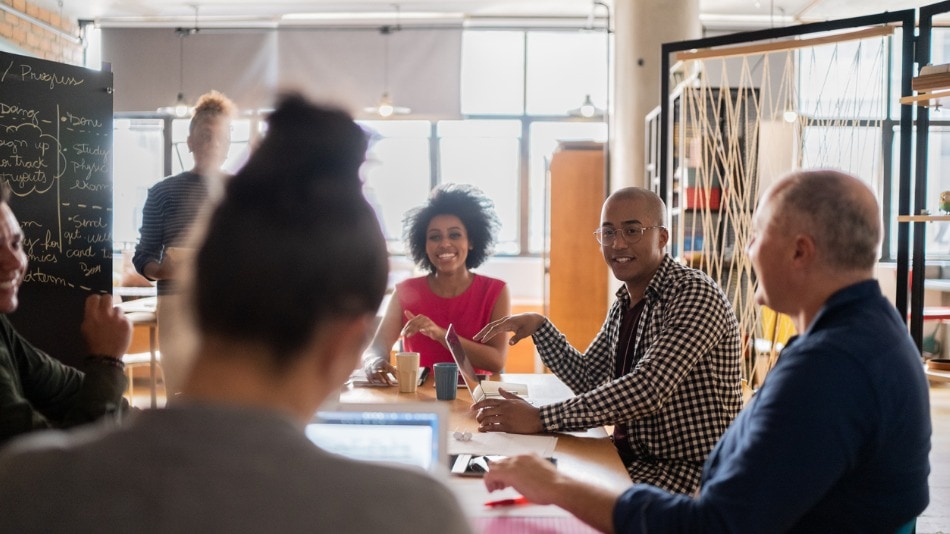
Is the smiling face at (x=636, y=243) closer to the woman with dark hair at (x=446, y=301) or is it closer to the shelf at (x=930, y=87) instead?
the woman with dark hair at (x=446, y=301)

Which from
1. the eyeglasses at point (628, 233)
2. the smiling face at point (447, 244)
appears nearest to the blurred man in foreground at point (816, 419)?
the eyeglasses at point (628, 233)

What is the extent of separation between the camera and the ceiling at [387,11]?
7.83 meters

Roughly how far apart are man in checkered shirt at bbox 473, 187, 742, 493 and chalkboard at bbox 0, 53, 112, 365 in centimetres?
179

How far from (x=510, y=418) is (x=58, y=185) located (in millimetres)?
2288

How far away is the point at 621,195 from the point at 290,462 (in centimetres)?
191

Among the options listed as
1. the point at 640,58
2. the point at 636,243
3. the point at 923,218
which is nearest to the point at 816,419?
the point at 636,243

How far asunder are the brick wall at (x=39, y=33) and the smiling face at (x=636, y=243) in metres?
6.39

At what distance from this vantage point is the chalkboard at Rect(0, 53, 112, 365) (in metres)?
2.98

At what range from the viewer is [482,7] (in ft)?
26.6

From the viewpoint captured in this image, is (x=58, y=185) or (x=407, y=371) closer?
(x=407, y=371)

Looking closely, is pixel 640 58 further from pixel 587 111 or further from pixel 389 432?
pixel 389 432

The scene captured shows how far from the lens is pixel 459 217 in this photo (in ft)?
11.5

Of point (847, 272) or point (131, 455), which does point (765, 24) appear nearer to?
point (847, 272)

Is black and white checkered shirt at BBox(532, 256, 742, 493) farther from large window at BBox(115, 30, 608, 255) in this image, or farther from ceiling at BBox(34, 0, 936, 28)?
large window at BBox(115, 30, 608, 255)
